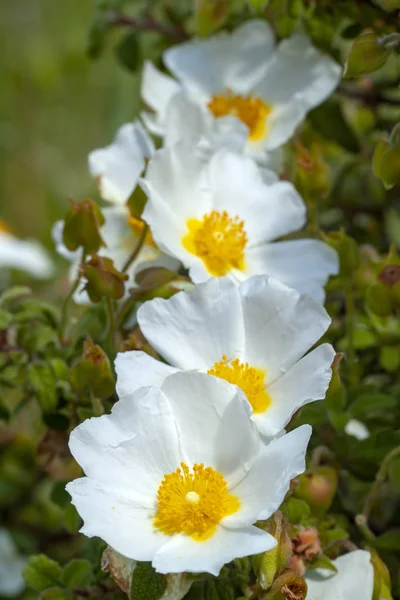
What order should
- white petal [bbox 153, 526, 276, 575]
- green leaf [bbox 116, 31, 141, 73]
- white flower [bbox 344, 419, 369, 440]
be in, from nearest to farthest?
1. white petal [bbox 153, 526, 276, 575]
2. white flower [bbox 344, 419, 369, 440]
3. green leaf [bbox 116, 31, 141, 73]

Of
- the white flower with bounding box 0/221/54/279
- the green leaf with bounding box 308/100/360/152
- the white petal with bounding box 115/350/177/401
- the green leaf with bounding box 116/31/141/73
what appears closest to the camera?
the white petal with bounding box 115/350/177/401

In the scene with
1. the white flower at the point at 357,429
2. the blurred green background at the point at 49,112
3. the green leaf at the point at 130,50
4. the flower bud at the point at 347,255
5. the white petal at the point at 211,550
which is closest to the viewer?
the white petal at the point at 211,550

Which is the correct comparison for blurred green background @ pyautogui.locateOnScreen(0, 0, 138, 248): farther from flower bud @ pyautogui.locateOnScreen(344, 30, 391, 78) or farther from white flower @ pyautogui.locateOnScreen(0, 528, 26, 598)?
flower bud @ pyautogui.locateOnScreen(344, 30, 391, 78)

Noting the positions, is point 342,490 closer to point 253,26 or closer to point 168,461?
point 168,461

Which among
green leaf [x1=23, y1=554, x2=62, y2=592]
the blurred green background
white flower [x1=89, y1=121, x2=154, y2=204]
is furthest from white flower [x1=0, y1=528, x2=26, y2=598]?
the blurred green background

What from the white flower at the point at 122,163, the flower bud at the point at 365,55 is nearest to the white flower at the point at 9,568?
the white flower at the point at 122,163

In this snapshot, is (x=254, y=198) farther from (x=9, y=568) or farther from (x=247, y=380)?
(x=9, y=568)

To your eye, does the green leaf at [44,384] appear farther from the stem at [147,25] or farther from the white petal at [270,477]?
the stem at [147,25]

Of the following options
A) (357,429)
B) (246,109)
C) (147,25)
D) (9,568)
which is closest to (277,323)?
(357,429)
